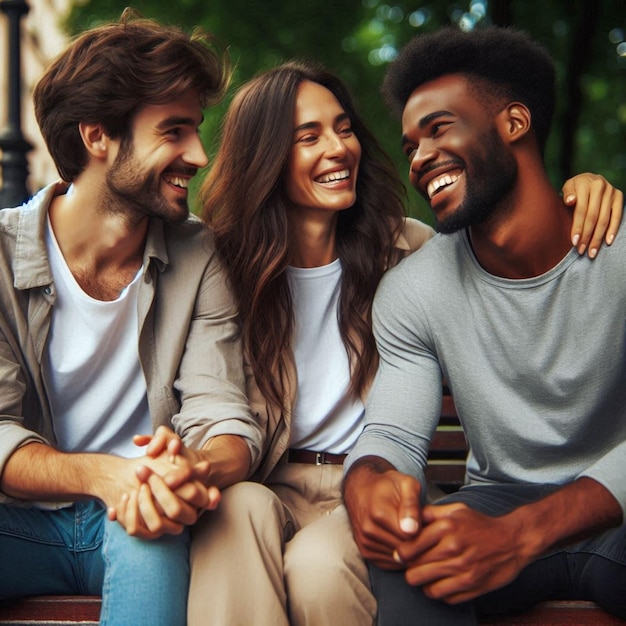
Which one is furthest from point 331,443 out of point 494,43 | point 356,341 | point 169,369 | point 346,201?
point 494,43

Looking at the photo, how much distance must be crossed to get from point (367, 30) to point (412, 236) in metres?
4.14

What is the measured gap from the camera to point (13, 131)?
19.7 feet

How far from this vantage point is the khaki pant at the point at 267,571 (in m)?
2.48

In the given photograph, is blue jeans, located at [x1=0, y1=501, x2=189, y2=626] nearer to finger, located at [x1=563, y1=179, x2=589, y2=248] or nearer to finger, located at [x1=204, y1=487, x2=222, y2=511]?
finger, located at [x1=204, y1=487, x2=222, y2=511]

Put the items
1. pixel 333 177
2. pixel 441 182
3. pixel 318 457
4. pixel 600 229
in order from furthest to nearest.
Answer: pixel 333 177, pixel 318 457, pixel 441 182, pixel 600 229

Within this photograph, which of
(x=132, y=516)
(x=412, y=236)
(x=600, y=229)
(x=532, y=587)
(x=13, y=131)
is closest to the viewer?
(x=132, y=516)

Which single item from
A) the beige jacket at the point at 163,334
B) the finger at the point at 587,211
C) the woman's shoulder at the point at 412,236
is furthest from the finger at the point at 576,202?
the beige jacket at the point at 163,334

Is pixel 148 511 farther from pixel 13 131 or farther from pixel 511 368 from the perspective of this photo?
pixel 13 131

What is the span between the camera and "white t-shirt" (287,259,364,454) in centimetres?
334

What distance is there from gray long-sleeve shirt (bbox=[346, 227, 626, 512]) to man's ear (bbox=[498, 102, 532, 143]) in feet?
1.37

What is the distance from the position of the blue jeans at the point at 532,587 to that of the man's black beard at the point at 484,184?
94cm

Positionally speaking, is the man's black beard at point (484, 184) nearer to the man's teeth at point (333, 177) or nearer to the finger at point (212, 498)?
the man's teeth at point (333, 177)

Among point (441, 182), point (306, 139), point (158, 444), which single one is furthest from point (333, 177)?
point (158, 444)

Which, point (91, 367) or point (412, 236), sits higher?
point (412, 236)
